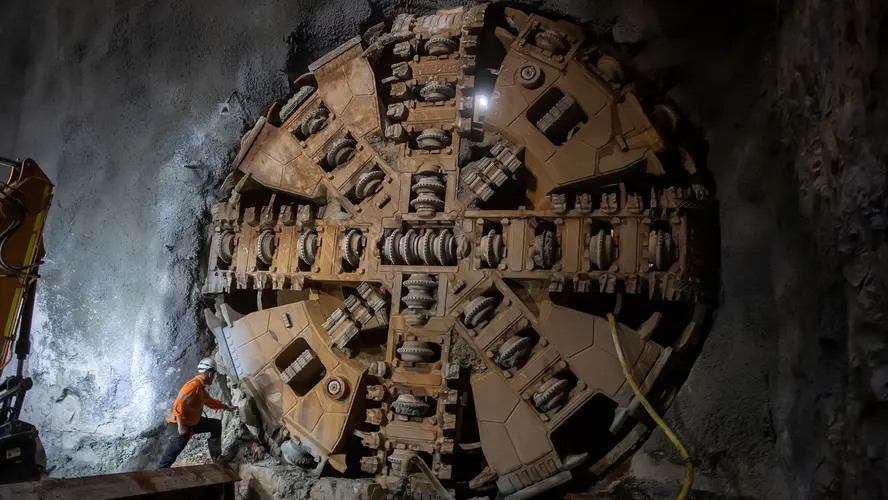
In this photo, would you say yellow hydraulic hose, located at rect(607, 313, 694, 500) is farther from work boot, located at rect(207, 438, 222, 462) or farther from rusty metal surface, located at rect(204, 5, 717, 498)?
work boot, located at rect(207, 438, 222, 462)

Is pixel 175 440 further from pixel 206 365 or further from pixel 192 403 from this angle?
pixel 206 365

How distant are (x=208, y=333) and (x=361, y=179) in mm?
1859

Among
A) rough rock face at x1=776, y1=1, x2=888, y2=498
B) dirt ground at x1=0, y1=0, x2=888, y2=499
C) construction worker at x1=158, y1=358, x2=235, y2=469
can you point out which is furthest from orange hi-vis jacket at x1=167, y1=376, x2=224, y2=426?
rough rock face at x1=776, y1=1, x2=888, y2=498

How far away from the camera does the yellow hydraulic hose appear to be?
3.37 metres

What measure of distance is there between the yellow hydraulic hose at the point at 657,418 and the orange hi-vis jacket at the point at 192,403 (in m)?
2.87

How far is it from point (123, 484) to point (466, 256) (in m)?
2.46

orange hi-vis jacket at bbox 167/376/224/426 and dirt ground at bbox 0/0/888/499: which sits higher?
dirt ground at bbox 0/0/888/499

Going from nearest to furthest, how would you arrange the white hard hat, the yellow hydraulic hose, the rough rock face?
the rough rock face
the yellow hydraulic hose
the white hard hat

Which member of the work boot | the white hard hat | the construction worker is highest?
the white hard hat

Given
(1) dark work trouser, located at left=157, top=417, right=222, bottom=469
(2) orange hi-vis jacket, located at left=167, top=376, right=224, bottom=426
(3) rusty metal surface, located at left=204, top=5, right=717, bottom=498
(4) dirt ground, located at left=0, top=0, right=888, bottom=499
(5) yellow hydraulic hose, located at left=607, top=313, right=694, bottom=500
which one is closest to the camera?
(4) dirt ground, located at left=0, top=0, right=888, bottom=499

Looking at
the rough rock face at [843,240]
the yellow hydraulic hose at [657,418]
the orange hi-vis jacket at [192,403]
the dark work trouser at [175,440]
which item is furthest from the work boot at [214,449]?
the rough rock face at [843,240]

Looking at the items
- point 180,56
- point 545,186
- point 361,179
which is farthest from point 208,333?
point 545,186

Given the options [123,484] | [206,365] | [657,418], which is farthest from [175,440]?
[657,418]

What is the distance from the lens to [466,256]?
4434 mm
